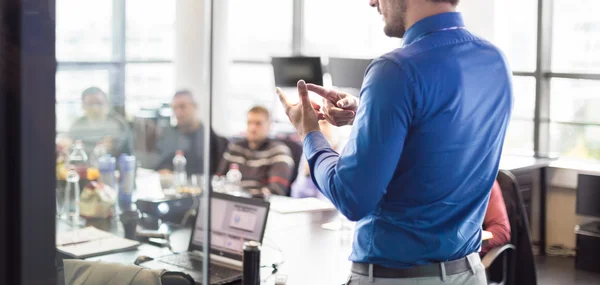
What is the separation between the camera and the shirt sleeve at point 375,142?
1.42m

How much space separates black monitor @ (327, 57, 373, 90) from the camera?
3.41 metres

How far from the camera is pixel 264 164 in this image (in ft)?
17.8

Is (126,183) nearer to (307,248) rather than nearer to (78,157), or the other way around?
(78,157)

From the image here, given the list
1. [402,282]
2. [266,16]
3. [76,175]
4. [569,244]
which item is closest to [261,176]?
[569,244]

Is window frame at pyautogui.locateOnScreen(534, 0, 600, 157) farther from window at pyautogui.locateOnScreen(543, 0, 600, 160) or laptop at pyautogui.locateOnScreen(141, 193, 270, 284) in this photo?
laptop at pyautogui.locateOnScreen(141, 193, 270, 284)

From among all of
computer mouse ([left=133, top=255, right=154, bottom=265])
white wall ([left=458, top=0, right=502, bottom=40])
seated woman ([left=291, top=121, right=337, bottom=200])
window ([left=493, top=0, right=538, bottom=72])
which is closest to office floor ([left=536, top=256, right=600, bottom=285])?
window ([left=493, top=0, right=538, bottom=72])

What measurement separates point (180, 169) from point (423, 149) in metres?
0.68

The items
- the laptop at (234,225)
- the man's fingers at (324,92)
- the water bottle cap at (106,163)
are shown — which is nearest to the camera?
the water bottle cap at (106,163)

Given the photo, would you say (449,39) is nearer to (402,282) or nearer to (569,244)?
(402,282)

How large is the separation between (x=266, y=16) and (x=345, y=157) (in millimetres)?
6547

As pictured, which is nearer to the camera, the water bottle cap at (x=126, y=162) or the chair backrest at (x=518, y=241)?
the water bottle cap at (x=126, y=162)

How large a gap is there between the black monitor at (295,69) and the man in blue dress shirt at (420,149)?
2570 mm

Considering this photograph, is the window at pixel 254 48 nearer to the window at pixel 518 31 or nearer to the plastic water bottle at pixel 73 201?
the window at pixel 518 31

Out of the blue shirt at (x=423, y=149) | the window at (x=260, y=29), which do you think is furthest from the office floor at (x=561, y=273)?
the blue shirt at (x=423, y=149)
